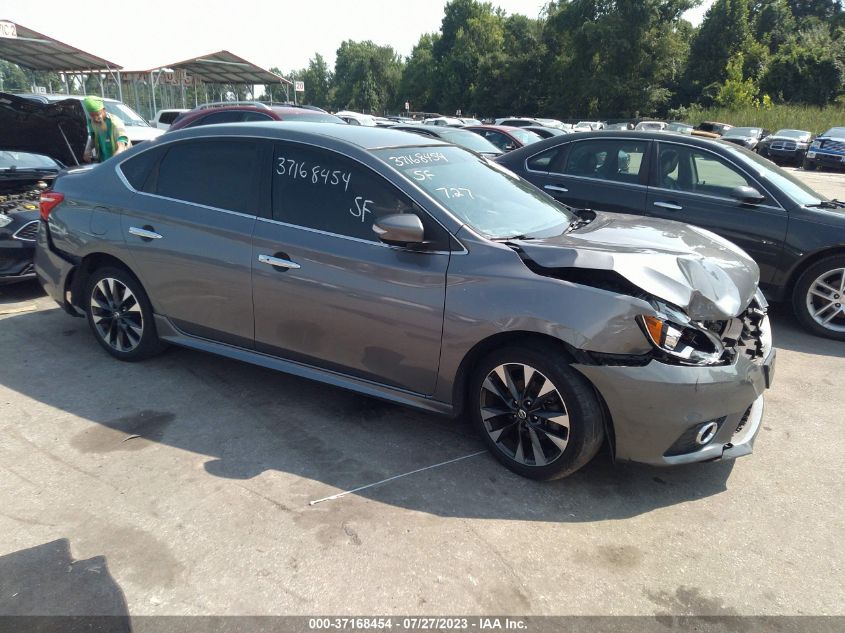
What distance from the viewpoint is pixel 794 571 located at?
8.72ft

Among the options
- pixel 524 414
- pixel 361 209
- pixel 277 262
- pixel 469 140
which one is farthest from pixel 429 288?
pixel 469 140

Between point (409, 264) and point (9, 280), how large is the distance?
4701 mm

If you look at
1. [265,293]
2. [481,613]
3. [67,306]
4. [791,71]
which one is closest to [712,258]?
[481,613]

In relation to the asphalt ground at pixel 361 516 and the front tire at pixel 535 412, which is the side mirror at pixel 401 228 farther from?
the asphalt ground at pixel 361 516

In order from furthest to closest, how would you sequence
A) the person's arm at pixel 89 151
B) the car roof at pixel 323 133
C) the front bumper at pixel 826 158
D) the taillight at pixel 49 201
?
the front bumper at pixel 826 158 → the person's arm at pixel 89 151 → the taillight at pixel 49 201 → the car roof at pixel 323 133

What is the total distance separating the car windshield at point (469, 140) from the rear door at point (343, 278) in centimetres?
794

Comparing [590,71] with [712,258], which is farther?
[590,71]

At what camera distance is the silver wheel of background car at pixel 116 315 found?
4484 mm

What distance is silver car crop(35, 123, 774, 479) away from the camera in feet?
9.77

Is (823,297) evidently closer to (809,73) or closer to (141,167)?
(141,167)

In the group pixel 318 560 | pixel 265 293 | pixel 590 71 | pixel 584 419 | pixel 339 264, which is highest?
pixel 590 71

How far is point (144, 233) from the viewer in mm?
4250

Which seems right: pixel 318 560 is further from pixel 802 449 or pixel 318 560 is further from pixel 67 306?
pixel 67 306

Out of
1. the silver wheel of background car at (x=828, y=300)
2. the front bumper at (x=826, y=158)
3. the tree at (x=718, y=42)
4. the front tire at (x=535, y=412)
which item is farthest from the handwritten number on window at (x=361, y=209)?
the tree at (x=718, y=42)
